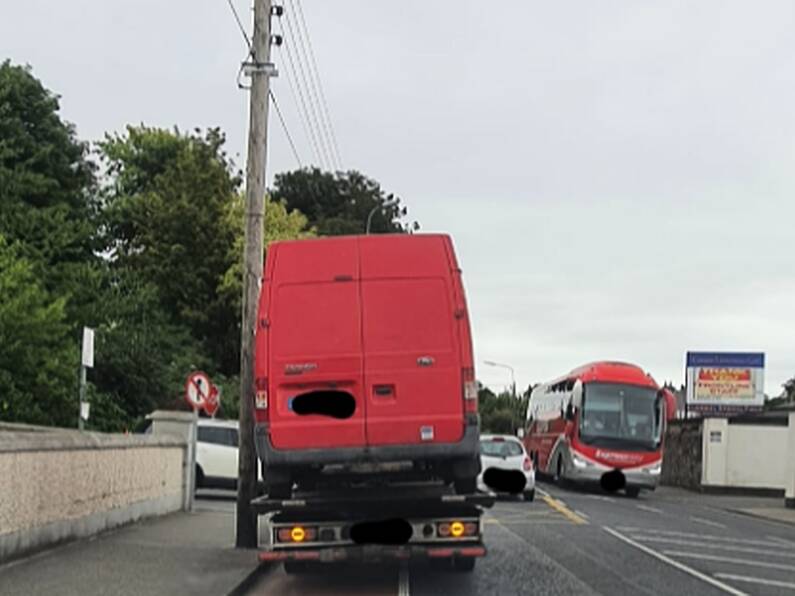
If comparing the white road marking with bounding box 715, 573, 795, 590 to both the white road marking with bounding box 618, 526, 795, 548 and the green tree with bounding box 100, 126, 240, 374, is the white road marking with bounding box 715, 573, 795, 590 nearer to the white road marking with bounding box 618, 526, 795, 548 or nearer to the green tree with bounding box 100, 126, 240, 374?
the white road marking with bounding box 618, 526, 795, 548

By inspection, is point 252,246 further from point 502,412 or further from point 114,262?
point 502,412

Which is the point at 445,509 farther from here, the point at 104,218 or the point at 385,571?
the point at 104,218

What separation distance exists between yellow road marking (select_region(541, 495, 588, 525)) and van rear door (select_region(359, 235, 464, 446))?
35.4 feet

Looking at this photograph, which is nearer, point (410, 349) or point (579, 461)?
point (410, 349)

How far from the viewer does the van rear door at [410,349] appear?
10.9 meters

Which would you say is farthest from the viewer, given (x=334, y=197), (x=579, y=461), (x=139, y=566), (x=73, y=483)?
(x=334, y=197)

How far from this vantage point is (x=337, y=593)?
1199 cm

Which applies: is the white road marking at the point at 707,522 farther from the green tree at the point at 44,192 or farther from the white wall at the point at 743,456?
the green tree at the point at 44,192

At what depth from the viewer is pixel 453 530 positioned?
1140cm

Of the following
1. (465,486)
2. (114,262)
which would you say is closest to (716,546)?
(465,486)

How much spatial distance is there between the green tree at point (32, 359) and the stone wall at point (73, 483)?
11595mm

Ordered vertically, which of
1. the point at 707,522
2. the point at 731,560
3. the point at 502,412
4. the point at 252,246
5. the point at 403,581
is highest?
the point at 252,246

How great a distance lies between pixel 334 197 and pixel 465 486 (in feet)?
197

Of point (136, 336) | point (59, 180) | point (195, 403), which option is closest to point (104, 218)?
point (59, 180)
